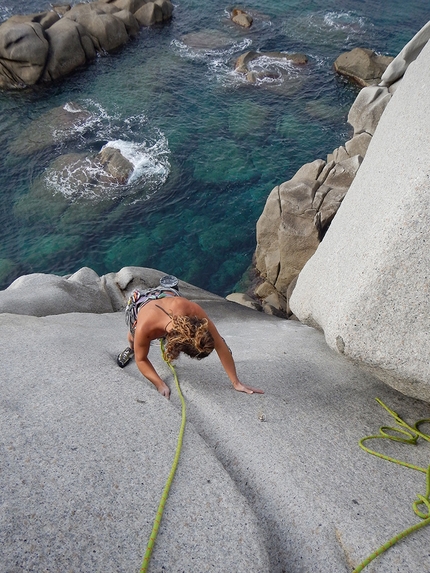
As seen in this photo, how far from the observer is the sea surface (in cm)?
1759

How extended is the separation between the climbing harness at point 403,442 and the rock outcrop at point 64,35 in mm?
26440

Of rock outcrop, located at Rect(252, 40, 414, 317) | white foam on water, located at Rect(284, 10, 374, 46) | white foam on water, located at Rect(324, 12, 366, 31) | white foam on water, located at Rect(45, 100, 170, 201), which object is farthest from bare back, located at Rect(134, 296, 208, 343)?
white foam on water, located at Rect(324, 12, 366, 31)

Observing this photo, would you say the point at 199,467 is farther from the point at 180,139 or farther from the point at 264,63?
the point at 264,63

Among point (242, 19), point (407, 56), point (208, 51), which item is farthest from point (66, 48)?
point (407, 56)

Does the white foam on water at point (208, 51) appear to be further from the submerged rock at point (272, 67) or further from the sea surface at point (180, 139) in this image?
the submerged rock at point (272, 67)

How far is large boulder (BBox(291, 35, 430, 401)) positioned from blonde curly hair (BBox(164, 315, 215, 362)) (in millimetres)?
1670

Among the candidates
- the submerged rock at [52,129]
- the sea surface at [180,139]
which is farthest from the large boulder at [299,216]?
the submerged rock at [52,129]

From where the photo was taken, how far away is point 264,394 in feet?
19.7

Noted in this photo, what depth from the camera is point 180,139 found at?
2202cm

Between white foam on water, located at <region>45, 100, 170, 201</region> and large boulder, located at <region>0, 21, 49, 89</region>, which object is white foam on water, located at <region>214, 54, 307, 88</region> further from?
large boulder, located at <region>0, 21, 49, 89</region>

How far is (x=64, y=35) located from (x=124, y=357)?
26.2 meters

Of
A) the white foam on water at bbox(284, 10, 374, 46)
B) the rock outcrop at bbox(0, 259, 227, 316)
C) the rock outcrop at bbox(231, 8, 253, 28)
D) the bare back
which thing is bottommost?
the rock outcrop at bbox(0, 259, 227, 316)

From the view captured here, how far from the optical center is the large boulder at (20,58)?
2569 cm

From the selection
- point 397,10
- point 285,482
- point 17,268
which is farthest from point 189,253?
point 397,10
